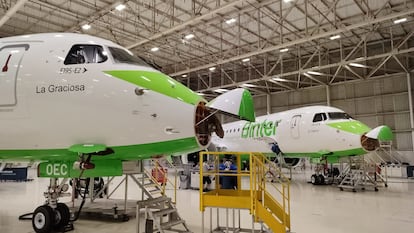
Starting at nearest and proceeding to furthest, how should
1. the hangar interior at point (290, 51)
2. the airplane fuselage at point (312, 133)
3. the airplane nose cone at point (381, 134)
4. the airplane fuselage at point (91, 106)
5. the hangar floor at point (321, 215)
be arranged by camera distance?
the airplane fuselage at point (91, 106) < the hangar floor at point (321, 215) < the hangar interior at point (290, 51) < the airplane nose cone at point (381, 134) < the airplane fuselage at point (312, 133)

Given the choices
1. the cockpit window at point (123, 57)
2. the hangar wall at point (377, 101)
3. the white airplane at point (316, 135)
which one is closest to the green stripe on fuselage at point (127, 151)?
the cockpit window at point (123, 57)

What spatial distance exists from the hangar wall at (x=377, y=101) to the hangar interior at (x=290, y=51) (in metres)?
0.08

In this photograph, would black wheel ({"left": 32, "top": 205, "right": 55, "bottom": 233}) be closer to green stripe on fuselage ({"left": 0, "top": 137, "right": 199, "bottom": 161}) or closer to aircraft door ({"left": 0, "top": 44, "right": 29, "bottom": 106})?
green stripe on fuselage ({"left": 0, "top": 137, "right": 199, "bottom": 161})

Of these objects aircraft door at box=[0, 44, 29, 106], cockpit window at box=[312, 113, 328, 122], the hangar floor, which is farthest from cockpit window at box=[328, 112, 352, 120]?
aircraft door at box=[0, 44, 29, 106]

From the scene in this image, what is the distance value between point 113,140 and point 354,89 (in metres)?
31.6

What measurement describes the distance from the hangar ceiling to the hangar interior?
0.08 metres

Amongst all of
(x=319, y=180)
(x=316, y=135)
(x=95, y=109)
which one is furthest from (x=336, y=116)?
(x=95, y=109)

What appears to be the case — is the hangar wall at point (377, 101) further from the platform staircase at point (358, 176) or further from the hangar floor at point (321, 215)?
the hangar floor at point (321, 215)

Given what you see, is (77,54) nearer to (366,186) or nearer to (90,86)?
(90,86)

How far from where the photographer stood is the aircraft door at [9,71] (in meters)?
5.85

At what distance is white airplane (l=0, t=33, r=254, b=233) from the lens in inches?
220

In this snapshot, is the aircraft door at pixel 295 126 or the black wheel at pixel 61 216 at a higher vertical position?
the aircraft door at pixel 295 126

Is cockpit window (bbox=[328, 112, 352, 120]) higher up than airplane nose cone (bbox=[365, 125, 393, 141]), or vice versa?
cockpit window (bbox=[328, 112, 352, 120])

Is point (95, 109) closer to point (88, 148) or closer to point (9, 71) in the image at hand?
point (88, 148)
